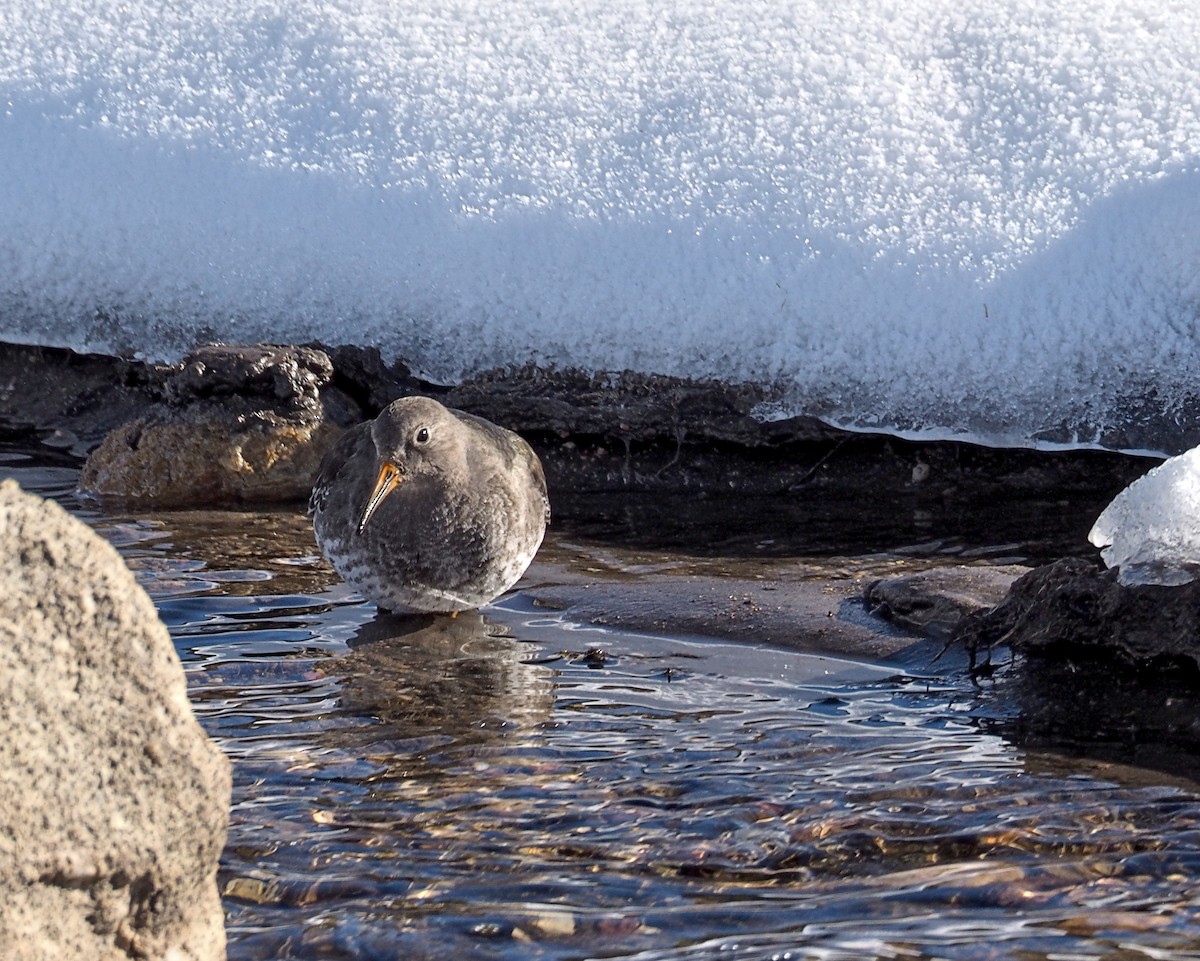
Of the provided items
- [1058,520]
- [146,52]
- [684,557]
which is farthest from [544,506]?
[146,52]

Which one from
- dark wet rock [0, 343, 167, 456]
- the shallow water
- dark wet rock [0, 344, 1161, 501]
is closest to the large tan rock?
the shallow water

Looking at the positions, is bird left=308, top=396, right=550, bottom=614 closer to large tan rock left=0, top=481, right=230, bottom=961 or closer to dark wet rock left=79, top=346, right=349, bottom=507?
dark wet rock left=79, top=346, right=349, bottom=507

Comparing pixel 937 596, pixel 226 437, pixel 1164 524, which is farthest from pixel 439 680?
pixel 226 437

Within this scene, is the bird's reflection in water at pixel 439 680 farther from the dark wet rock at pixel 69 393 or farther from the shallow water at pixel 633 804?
the dark wet rock at pixel 69 393

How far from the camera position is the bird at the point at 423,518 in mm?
5762

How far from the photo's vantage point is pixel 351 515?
19.1 feet

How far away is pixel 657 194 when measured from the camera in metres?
7.74

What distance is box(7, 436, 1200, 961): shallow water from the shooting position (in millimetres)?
3240

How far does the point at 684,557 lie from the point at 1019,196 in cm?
246

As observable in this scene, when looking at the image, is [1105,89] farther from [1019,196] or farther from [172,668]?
[172,668]

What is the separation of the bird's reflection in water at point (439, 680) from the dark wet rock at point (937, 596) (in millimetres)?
1287

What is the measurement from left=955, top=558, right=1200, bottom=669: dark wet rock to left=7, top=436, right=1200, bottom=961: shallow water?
271 millimetres

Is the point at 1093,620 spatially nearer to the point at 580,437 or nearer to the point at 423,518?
the point at 423,518

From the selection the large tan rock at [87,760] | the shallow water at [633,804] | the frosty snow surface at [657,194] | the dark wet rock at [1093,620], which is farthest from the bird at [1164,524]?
the large tan rock at [87,760]
